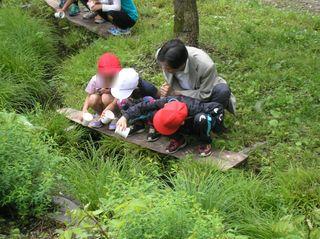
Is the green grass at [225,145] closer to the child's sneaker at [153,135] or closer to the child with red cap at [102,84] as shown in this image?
the child's sneaker at [153,135]

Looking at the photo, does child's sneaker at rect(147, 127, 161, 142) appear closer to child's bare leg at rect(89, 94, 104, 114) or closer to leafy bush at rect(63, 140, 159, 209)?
leafy bush at rect(63, 140, 159, 209)

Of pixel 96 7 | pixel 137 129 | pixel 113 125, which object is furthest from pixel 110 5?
pixel 137 129

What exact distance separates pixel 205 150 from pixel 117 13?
122 inches

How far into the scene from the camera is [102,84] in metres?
5.03

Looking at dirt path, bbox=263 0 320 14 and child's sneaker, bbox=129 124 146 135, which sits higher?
child's sneaker, bbox=129 124 146 135

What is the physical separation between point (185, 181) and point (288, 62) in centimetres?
254

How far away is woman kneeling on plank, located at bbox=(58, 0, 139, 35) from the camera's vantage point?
6941mm

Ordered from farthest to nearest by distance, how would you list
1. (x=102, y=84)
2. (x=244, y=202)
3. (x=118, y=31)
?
1. (x=118, y=31)
2. (x=102, y=84)
3. (x=244, y=202)

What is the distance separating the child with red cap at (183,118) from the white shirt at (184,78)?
0.17 metres

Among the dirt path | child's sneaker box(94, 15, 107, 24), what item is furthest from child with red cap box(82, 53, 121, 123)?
the dirt path

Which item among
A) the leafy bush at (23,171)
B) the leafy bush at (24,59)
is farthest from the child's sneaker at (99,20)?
the leafy bush at (23,171)

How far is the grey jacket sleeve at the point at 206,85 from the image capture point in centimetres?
461

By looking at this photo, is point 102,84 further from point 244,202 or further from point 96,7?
point 96,7

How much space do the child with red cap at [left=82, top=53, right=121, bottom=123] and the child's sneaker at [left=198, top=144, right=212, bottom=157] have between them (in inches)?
43.1
